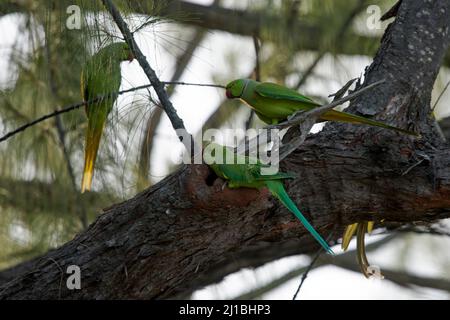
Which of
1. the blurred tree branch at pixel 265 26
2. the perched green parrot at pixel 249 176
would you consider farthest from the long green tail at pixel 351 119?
the blurred tree branch at pixel 265 26

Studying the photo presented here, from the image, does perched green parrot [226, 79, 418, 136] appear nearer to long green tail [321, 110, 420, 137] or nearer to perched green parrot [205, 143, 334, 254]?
long green tail [321, 110, 420, 137]

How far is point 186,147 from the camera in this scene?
5.97ft

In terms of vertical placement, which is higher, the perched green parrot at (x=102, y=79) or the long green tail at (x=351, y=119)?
the perched green parrot at (x=102, y=79)

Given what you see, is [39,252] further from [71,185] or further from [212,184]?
[212,184]

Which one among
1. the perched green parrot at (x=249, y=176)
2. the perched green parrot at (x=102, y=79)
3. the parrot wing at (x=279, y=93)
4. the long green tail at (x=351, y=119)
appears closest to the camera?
the perched green parrot at (x=249, y=176)

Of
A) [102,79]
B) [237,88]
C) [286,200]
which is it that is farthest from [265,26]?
[286,200]

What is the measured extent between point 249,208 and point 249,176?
0.38ft

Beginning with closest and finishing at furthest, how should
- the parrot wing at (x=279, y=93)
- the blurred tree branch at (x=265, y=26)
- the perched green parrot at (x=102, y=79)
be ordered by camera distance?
1. the perched green parrot at (x=102, y=79)
2. the parrot wing at (x=279, y=93)
3. the blurred tree branch at (x=265, y=26)

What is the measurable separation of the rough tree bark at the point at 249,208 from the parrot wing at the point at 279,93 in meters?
0.16

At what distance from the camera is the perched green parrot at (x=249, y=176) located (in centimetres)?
176

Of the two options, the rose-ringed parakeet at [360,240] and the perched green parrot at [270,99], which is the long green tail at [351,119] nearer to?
the perched green parrot at [270,99]

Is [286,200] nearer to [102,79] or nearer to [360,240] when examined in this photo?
[360,240]

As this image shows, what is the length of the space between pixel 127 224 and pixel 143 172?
78cm
